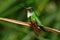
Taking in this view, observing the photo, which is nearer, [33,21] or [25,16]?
[33,21]

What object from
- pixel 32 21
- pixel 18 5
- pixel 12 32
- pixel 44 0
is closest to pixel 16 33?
pixel 12 32

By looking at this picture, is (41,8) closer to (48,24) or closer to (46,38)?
(48,24)

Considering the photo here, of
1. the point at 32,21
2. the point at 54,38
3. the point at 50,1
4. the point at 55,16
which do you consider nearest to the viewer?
the point at 32,21

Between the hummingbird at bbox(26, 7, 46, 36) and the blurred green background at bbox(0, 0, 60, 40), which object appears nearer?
the hummingbird at bbox(26, 7, 46, 36)

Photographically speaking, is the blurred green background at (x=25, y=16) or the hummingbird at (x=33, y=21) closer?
the hummingbird at (x=33, y=21)

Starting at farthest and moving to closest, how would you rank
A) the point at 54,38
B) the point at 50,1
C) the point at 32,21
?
the point at 50,1 → the point at 54,38 → the point at 32,21

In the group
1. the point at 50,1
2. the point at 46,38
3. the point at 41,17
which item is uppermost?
the point at 50,1

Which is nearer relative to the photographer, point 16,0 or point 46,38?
point 46,38

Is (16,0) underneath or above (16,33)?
above
